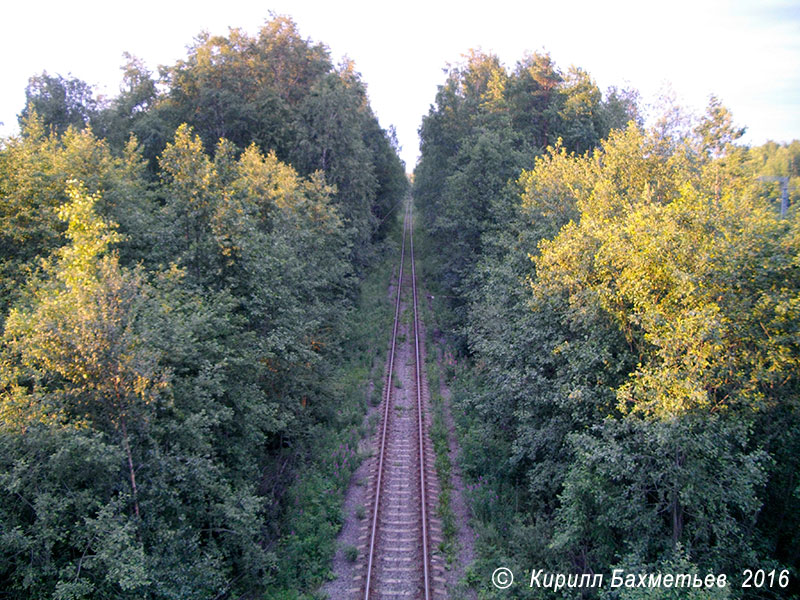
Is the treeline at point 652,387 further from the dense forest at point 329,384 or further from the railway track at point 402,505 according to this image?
the railway track at point 402,505

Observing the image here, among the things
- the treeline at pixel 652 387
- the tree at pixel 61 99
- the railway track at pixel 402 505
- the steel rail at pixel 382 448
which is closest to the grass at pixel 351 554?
the railway track at pixel 402 505

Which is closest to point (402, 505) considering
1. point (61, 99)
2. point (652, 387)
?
point (652, 387)

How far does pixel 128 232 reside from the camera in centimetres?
1745

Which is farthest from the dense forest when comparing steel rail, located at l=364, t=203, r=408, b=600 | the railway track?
the railway track

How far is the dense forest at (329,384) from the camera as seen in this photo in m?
8.58

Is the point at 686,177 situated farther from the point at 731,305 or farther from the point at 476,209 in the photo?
the point at 476,209

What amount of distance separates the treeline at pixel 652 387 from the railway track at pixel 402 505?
134 centimetres

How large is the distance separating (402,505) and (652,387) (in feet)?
27.8

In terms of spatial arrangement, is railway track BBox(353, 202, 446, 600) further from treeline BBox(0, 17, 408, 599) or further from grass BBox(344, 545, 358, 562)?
treeline BBox(0, 17, 408, 599)

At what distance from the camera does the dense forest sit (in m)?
8.58

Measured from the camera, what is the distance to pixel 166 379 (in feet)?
30.9

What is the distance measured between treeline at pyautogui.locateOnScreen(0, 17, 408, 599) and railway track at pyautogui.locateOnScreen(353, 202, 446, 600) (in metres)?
1.23

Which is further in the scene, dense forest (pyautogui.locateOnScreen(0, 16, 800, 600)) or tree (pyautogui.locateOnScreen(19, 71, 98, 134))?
tree (pyautogui.locateOnScreen(19, 71, 98, 134))

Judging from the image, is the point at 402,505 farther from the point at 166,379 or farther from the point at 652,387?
the point at 652,387
